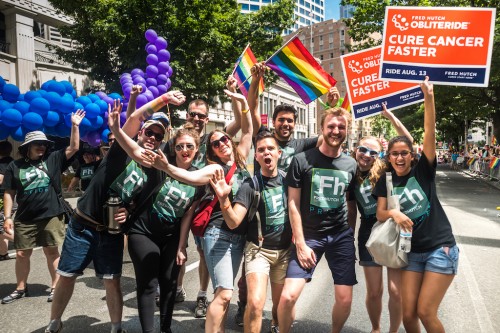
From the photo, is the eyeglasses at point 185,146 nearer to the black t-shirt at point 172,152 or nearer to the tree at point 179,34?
the black t-shirt at point 172,152

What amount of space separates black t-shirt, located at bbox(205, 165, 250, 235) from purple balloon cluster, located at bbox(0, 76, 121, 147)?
4.53 m

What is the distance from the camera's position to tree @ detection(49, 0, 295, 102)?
14.0m

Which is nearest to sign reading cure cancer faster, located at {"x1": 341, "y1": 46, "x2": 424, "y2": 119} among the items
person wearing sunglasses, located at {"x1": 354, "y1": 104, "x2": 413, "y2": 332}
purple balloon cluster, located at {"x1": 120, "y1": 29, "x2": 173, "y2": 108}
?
person wearing sunglasses, located at {"x1": 354, "y1": 104, "x2": 413, "y2": 332}

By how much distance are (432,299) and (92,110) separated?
6.16 m

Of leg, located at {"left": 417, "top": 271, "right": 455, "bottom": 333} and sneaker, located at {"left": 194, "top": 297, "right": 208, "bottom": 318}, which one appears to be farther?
sneaker, located at {"left": 194, "top": 297, "right": 208, "bottom": 318}

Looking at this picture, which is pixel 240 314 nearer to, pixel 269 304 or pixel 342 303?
pixel 269 304

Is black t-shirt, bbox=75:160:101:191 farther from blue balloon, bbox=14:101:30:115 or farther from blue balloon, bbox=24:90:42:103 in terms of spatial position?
blue balloon, bbox=24:90:42:103

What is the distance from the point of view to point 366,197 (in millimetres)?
3373

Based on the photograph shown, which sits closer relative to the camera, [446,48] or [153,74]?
[446,48]

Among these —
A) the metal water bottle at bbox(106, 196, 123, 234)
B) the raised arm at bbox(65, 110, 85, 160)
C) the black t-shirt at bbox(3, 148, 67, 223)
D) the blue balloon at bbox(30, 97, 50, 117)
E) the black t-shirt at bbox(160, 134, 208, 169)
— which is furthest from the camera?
the blue balloon at bbox(30, 97, 50, 117)

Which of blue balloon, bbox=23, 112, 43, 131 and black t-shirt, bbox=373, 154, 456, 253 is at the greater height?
blue balloon, bbox=23, 112, 43, 131

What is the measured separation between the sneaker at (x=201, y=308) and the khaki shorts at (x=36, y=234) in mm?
1794

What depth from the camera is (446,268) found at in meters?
2.74

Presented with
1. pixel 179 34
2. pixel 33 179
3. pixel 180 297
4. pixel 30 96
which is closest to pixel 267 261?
pixel 180 297
